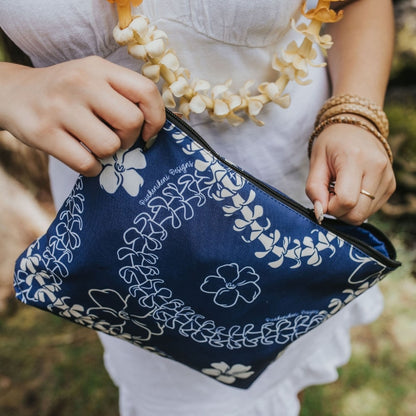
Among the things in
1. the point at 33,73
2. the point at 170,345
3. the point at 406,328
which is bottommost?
the point at 406,328

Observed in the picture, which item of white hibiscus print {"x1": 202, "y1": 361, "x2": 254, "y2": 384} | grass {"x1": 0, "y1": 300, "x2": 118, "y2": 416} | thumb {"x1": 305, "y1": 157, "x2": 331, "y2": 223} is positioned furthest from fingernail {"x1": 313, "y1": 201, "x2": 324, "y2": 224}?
grass {"x1": 0, "y1": 300, "x2": 118, "y2": 416}

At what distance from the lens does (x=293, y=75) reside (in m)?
0.83

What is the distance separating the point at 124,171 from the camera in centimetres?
67

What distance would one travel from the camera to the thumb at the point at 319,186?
726 mm

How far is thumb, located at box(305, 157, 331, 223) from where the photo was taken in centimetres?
73

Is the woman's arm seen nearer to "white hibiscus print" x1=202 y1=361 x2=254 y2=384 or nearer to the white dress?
the white dress

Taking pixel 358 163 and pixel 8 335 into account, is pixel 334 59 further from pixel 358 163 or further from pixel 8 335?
pixel 8 335

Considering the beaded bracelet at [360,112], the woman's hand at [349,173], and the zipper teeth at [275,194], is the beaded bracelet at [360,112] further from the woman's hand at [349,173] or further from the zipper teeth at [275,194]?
the zipper teeth at [275,194]

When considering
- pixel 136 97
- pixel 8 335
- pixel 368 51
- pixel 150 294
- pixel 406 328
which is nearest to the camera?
pixel 136 97

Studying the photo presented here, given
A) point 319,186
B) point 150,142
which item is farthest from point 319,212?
point 150,142

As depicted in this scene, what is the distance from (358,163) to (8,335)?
2.24 m

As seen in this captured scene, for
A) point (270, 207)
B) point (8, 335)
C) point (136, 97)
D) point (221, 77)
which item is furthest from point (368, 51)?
point (8, 335)

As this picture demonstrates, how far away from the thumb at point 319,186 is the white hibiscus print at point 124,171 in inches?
11.3

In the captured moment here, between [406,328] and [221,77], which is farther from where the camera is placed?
[406,328]
